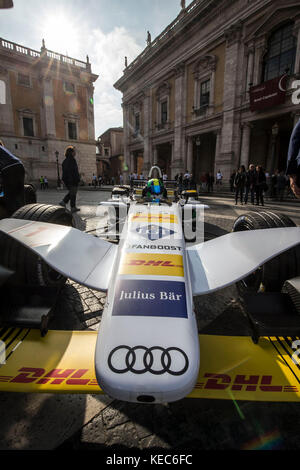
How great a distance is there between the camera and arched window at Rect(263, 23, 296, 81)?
13094 mm

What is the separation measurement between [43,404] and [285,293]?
1673 mm

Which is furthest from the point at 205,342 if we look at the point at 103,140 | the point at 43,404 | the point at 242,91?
the point at 103,140

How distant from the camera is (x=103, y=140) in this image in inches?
2137

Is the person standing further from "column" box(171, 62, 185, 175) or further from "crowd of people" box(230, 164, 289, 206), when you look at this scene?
"column" box(171, 62, 185, 175)

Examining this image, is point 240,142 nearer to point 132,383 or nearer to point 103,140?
point 132,383

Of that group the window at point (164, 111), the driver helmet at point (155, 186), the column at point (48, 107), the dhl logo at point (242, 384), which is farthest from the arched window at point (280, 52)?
the column at point (48, 107)

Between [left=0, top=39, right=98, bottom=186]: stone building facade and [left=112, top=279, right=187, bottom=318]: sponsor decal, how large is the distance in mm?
28504

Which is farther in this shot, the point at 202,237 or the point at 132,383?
the point at 202,237

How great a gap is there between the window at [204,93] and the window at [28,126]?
66.4 ft

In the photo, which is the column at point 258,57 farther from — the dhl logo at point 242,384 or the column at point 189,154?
the dhl logo at point 242,384

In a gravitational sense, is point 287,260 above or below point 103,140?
below

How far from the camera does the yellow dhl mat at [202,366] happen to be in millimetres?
1069

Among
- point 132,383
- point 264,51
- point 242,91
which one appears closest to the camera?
point 132,383

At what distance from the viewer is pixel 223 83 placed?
16.3 meters
